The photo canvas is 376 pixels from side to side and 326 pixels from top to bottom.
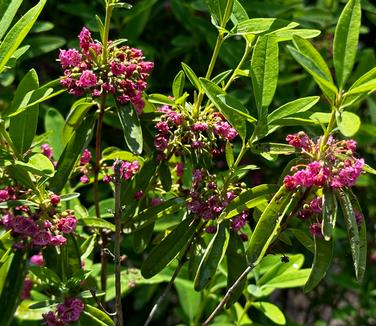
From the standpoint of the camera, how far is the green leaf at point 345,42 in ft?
4.60

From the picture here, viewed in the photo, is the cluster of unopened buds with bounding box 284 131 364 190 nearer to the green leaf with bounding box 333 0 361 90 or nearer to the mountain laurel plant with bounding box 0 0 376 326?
the mountain laurel plant with bounding box 0 0 376 326

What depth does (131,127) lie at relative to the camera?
1.54 m

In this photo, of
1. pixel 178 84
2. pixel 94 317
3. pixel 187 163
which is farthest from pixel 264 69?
pixel 94 317

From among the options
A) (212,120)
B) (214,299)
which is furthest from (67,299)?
(214,299)

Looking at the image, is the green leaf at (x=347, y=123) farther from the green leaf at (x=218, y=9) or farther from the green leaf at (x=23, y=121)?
the green leaf at (x=23, y=121)

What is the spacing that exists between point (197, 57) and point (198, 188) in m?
1.36

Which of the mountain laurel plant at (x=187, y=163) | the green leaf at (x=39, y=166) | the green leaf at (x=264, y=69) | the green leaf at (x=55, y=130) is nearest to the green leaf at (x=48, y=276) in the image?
the mountain laurel plant at (x=187, y=163)

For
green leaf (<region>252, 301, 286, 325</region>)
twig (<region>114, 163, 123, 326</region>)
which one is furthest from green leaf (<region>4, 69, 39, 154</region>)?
green leaf (<region>252, 301, 286, 325</region>)

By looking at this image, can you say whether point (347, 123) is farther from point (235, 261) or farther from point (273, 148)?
point (235, 261)

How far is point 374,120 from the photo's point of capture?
300cm

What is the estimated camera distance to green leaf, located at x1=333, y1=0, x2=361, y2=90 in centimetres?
140

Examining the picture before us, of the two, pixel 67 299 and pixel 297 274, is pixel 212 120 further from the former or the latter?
pixel 297 274

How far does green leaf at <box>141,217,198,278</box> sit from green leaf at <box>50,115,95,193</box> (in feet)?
0.84

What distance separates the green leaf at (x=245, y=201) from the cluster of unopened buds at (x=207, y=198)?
25 mm
